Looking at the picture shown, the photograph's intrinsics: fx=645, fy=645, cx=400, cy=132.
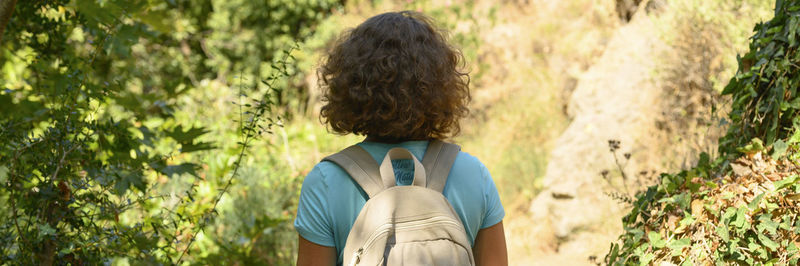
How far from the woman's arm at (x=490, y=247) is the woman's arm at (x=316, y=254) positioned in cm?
35

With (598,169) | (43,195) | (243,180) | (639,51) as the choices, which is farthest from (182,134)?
(639,51)

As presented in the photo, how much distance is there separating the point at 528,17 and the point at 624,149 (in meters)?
4.77

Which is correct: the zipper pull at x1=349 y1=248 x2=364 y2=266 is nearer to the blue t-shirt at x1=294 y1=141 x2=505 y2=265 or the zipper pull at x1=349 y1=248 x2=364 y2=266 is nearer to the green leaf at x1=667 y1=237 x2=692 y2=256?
the blue t-shirt at x1=294 y1=141 x2=505 y2=265

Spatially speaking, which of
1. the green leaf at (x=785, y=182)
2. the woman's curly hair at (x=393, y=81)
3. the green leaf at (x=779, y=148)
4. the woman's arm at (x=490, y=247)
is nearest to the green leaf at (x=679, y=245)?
the green leaf at (x=785, y=182)

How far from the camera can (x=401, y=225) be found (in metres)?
1.32

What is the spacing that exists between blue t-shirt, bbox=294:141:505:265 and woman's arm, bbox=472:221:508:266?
0.04 metres

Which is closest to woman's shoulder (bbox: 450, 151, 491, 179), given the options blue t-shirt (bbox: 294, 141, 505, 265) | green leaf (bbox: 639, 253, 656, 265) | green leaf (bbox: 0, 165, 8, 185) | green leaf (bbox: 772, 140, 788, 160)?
blue t-shirt (bbox: 294, 141, 505, 265)

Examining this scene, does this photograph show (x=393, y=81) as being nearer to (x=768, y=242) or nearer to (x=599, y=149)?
(x=768, y=242)

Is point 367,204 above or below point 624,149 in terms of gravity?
above

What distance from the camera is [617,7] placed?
719cm

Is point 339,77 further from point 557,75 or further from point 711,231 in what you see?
point 557,75

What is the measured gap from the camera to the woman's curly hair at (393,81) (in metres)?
1.38

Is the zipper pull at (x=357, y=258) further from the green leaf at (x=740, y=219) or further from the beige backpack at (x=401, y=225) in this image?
the green leaf at (x=740, y=219)

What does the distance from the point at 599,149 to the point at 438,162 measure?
13.7 feet
